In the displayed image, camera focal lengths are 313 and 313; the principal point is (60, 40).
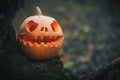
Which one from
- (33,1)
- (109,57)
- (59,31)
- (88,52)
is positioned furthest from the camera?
(88,52)

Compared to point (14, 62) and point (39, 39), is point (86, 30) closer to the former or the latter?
point (39, 39)

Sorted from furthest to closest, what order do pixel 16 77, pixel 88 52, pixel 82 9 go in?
pixel 82 9
pixel 88 52
pixel 16 77

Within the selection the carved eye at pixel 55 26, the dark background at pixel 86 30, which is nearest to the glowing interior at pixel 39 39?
the carved eye at pixel 55 26

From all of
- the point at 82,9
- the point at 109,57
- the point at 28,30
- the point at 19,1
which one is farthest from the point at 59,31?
the point at 82,9

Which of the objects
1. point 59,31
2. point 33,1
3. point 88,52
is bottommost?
point 88,52

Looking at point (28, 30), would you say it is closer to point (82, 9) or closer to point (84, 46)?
point (84, 46)

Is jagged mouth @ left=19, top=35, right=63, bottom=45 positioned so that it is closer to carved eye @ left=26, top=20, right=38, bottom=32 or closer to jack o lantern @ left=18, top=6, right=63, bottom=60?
jack o lantern @ left=18, top=6, right=63, bottom=60

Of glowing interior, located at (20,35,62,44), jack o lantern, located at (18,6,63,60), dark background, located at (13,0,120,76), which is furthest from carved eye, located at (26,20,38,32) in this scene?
dark background, located at (13,0,120,76)

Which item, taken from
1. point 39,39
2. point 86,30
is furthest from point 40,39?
point 86,30
